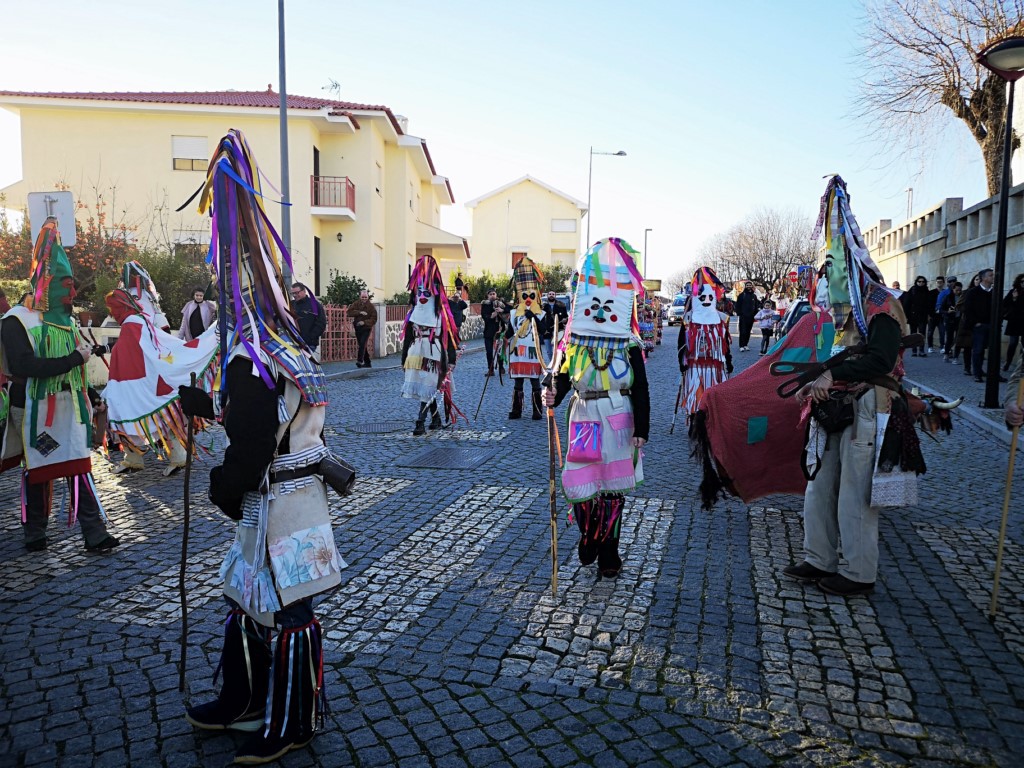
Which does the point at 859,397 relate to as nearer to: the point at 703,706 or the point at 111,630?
the point at 703,706

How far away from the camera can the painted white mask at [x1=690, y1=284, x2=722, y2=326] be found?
973 centimetres

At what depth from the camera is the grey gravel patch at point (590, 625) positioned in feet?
12.3

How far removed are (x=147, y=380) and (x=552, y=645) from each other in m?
5.52

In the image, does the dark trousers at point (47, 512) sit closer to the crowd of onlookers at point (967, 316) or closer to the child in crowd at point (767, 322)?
the crowd of onlookers at point (967, 316)

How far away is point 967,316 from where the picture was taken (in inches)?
588

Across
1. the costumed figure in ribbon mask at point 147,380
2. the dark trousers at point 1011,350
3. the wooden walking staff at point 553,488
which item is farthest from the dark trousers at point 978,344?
the costumed figure in ribbon mask at point 147,380

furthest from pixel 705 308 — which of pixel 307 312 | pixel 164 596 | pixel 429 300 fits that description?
pixel 164 596

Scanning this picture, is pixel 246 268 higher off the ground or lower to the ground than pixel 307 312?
higher

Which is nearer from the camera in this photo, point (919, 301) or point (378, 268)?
point (919, 301)

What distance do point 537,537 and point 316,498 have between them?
3.00 meters

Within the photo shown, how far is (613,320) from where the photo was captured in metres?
4.84

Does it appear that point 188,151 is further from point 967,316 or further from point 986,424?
point 986,424

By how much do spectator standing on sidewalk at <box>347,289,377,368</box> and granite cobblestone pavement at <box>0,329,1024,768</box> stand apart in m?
13.6

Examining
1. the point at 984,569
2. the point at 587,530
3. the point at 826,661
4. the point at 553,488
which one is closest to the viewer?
the point at 826,661
